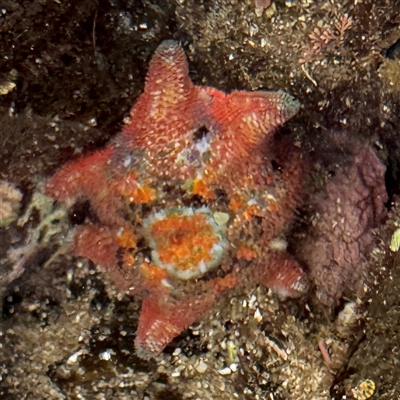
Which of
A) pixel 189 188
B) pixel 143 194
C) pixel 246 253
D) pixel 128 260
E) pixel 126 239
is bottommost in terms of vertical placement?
pixel 128 260

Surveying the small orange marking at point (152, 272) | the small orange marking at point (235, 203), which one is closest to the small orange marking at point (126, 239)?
the small orange marking at point (152, 272)

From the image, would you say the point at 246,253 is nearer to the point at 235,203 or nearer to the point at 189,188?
the point at 235,203

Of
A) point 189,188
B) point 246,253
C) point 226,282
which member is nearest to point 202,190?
point 189,188

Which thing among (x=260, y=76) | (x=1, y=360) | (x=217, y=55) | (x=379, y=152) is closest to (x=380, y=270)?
(x=379, y=152)

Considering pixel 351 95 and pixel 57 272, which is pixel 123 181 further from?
pixel 351 95

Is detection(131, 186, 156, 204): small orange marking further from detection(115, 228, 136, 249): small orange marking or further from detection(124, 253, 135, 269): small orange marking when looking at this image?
detection(124, 253, 135, 269): small orange marking

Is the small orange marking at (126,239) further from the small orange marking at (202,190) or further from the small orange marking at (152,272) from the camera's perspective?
the small orange marking at (202,190)

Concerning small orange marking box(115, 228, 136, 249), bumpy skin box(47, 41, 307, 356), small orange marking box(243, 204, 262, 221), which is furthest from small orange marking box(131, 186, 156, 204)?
small orange marking box(243, 204, 262, 221)

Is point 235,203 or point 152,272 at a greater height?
point 235,203
